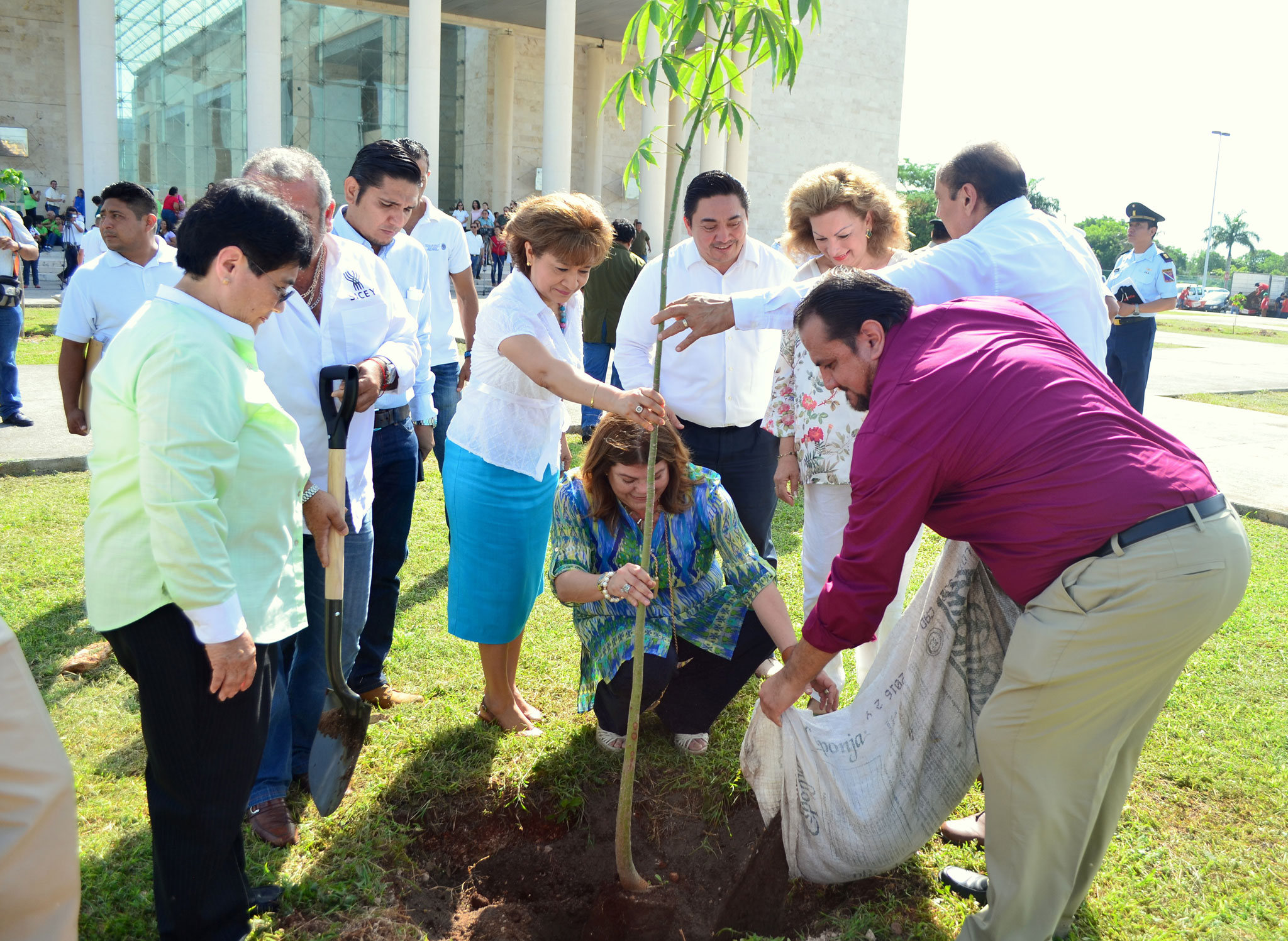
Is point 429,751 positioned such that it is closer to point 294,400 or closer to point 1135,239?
point 294,400

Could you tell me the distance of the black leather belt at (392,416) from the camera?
3.36m

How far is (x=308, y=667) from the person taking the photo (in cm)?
312

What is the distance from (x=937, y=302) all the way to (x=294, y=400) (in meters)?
1.99

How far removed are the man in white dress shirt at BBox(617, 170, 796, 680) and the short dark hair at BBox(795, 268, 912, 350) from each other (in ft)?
5.13

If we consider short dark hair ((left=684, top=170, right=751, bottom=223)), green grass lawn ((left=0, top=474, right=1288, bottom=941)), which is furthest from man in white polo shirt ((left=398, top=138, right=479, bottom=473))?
short dark hair ((left=684, top=170, right=751, bottom=223))

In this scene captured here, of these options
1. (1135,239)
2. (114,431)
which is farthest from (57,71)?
(114,431)

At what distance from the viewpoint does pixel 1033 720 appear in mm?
2193

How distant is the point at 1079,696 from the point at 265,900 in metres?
2.21

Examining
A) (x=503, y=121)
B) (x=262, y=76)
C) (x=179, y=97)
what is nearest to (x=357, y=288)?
(x=262, y=76)

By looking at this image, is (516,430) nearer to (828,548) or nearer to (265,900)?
(828,548)

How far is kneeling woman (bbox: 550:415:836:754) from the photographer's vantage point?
320 cm

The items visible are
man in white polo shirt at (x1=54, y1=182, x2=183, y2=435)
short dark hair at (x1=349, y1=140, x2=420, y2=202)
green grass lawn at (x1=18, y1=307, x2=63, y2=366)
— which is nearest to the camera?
short dark hair at (x1=349, y1=140, x2=420, y2=202)

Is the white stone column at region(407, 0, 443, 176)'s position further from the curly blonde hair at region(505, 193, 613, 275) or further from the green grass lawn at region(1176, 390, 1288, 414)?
the curly blonde hair at region(505, 193, 613, 275)

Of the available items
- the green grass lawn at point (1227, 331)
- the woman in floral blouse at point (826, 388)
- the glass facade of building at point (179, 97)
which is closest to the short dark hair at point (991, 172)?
the woman in floral blouse at point (826, 388)
